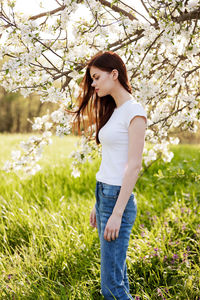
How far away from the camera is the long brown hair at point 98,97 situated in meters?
2.13

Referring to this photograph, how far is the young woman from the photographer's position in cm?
192

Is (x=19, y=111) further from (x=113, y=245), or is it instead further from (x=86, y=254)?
(x=113, y=245)

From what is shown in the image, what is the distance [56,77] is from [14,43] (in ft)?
1.43

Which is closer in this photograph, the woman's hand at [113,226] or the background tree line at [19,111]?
the woman's hand at [113,226]

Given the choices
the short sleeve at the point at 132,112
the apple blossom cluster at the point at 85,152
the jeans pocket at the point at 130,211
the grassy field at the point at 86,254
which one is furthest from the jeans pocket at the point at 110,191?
the apple blossom cluster at the point at 85,152

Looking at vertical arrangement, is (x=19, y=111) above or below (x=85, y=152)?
above

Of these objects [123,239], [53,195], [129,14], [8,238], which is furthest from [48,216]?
[129,14]

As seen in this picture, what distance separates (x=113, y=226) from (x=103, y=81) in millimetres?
925

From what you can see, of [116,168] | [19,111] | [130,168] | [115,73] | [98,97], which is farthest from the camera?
[19,111]

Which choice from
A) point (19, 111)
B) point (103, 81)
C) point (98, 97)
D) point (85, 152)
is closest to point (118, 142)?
point (103, 81)

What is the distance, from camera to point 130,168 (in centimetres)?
191

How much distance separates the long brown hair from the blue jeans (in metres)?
0.52

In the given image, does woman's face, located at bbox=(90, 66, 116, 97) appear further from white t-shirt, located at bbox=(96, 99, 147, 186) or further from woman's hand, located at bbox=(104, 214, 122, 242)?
woman's hand, located at bbox=(104, 214, 122, 242)

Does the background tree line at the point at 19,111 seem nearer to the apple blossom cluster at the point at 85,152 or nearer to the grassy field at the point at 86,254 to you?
the grassy field at the point at 86,254
